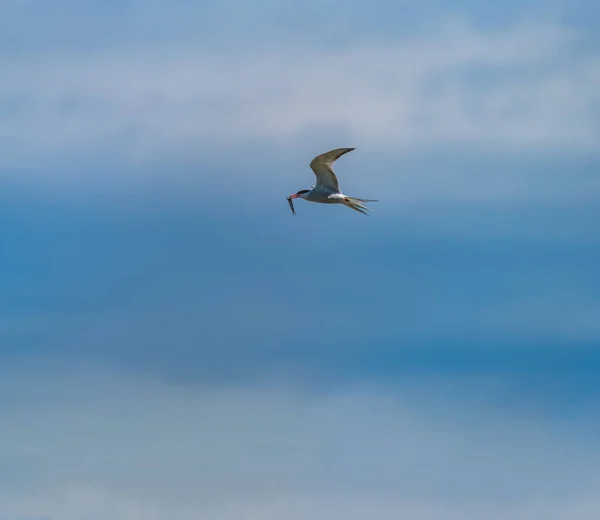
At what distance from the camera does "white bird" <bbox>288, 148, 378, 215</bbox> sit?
396 feet

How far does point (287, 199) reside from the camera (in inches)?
4953

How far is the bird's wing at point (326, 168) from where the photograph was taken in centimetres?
12000

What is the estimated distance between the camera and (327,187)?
12294 centimetres

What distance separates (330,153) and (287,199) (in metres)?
7.51

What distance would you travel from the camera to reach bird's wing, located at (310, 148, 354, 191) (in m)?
120

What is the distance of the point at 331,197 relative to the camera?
123 metres

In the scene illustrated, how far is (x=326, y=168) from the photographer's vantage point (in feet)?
398

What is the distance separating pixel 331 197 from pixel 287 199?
4576mm

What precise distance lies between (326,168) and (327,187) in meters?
2.01

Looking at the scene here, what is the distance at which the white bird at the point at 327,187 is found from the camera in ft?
396

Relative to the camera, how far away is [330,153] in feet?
393
